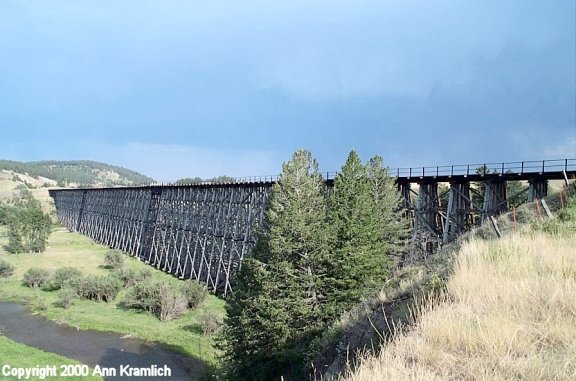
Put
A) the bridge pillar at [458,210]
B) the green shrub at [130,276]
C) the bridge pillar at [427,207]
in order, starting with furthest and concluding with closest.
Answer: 1. the green shrub at [130,276]
2. the bridge pillar at [427,207]
3. the bridge pillar at [458,210]

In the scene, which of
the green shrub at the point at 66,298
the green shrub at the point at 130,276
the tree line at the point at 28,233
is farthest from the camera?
the tree line at the point at 28,233

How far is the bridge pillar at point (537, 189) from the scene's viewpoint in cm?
2112

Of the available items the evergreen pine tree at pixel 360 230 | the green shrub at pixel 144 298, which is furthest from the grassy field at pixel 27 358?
the evergreen pine tree at pixel 360 230

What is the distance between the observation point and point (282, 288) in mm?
17875

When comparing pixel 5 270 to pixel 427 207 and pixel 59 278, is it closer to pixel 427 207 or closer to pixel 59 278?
pixel 59 278

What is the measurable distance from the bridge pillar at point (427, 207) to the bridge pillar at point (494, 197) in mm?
3034

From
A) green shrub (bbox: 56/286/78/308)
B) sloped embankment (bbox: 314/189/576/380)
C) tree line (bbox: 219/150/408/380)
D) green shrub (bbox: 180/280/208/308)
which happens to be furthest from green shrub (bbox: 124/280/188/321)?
sloped embankment (bbox: 314/189/576/380)

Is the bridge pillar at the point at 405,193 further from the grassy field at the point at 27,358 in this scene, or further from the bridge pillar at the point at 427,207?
the grassy field at the point at 27,358


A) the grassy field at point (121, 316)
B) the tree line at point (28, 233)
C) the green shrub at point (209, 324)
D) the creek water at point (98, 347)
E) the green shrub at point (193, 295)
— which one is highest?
the tree line at point (28, 233)

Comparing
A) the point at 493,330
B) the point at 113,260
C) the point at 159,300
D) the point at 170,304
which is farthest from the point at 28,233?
the point at 493,330

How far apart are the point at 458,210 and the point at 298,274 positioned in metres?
10.1

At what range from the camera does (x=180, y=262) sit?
1700 inches

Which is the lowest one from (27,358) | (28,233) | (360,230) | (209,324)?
(27,358)

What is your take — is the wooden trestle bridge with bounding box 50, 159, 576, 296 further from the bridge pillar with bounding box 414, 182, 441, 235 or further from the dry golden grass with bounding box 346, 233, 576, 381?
the dry golden grass with bounding box 346, 233, 576, 381
